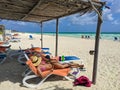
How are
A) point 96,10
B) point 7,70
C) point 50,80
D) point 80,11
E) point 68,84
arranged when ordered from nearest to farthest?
1. point 96,10
2. point 68,84
3. point 50,80
4. point 80,11
5. point 7,70

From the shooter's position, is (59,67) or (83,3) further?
(59,67)

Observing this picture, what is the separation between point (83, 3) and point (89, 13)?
577mm

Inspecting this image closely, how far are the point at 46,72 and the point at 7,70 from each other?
1.89 meters

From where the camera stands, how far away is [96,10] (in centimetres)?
374

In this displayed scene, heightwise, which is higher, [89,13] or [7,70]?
[89,13]

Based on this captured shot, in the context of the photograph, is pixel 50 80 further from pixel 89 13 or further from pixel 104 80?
pixel 89 13

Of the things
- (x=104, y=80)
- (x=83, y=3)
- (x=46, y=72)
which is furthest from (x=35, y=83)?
(x=83, y=3)

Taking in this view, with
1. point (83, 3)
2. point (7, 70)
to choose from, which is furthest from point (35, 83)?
point (83, 3)

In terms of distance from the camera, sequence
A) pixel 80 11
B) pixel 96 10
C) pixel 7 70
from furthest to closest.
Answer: pixel 7 70 → pixel 80 11 → pixel 96 10

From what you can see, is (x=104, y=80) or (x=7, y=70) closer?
(x=104, y=80)

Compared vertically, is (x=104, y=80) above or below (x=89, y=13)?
below

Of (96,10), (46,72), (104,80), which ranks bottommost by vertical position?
(104,80)

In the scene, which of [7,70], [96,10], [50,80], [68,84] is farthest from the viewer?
[7,70]

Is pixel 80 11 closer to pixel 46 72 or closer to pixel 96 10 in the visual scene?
pixel 96 10
